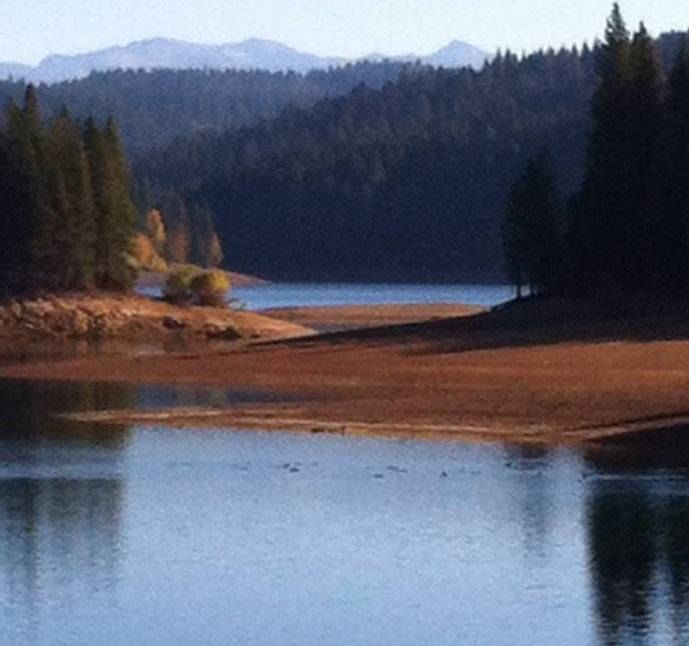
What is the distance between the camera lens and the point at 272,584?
30.0m

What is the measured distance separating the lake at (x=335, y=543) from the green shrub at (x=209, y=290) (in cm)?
5101

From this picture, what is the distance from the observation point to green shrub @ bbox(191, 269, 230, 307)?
326 ft

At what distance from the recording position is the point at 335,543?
109 feet

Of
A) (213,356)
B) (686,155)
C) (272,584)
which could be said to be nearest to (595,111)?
(686,155)

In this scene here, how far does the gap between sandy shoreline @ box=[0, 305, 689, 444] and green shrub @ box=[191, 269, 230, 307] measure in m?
21.5

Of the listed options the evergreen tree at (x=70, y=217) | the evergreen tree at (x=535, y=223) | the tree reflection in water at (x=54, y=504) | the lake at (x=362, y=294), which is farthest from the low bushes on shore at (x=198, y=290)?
the tree reflection in water at (x=54, y=504)

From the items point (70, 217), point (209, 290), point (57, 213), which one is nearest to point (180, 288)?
point (209, 290)

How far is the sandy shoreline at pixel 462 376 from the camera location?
49.8m

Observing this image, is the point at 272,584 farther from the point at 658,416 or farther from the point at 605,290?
the point at 605,290

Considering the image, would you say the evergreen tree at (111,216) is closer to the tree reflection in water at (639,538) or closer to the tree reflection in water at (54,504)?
the tree reflection in water at (54,504)

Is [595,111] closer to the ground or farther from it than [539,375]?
farther from it

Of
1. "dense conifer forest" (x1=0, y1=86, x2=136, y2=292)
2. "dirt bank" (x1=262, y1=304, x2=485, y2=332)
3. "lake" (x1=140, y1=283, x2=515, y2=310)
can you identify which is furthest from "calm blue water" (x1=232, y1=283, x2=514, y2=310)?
"dense conifer forest" (x1=0, y1=86, x2=136, y2=292)

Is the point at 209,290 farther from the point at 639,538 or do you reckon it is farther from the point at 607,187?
the point at 639,538

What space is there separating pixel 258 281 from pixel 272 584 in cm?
16936
